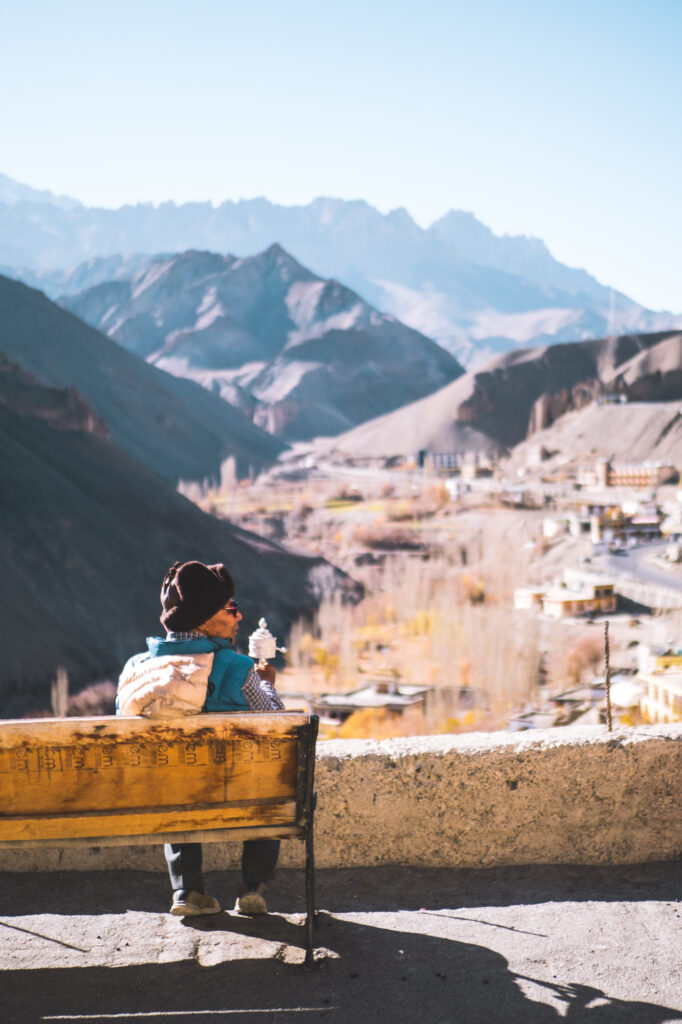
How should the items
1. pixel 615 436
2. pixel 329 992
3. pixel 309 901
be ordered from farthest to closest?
pixel 615 436 → pixel 309 901 → pixel 329 992

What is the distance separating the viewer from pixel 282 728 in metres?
2.80

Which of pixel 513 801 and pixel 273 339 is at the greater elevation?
pixel 273 339

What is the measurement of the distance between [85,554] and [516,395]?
75.3 meters

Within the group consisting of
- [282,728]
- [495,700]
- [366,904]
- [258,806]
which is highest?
[282,728]

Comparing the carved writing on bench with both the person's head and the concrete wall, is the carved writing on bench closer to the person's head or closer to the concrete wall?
the person's head

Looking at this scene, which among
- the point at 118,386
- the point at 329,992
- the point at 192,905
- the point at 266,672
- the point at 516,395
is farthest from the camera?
the point at 516,395

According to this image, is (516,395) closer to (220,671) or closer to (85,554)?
(85,554)

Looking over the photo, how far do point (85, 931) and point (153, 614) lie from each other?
32854mm

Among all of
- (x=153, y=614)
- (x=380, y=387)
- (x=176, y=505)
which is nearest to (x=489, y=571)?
(x=176, y=505)

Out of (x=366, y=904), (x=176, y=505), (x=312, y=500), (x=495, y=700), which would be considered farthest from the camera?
(x=312, y=500)

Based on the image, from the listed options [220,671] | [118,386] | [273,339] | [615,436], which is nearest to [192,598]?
[220,671]

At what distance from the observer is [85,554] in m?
36.3

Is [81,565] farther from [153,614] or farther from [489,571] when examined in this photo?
[489,571]

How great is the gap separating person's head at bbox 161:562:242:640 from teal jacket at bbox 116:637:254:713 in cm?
5
